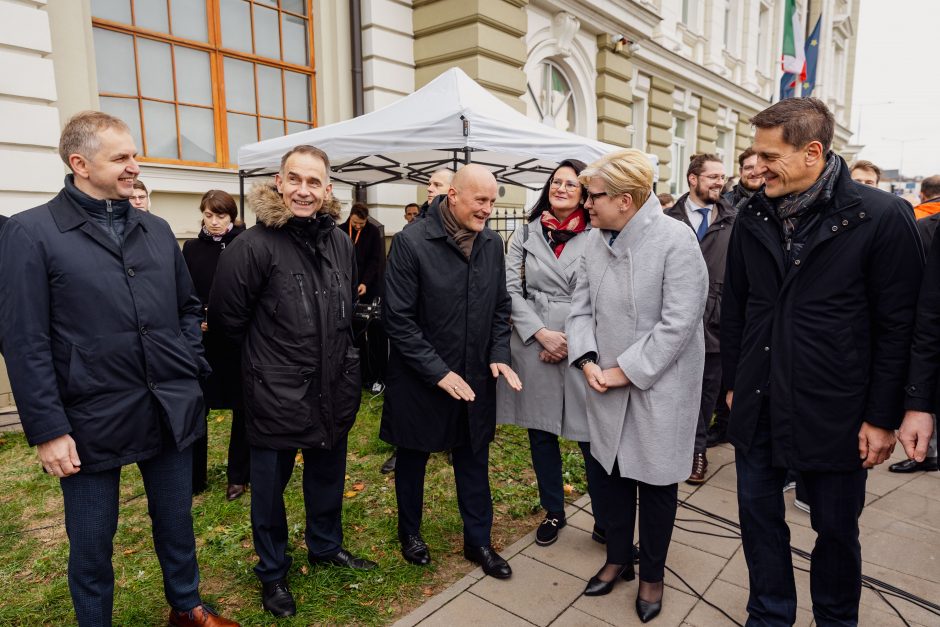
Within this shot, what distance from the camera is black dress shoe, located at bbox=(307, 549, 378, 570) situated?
2898 millimetres

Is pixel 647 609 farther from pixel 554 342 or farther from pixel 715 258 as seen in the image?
pixel 715 258

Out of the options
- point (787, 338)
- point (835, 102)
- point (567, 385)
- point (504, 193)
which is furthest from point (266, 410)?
point (835, 102)

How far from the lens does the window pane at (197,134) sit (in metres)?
6.61

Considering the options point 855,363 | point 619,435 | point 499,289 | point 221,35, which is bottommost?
point 619,435

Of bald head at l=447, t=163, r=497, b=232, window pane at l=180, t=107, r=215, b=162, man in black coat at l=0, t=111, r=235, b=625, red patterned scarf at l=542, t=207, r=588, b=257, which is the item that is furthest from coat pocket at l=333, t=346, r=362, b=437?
window pane at l=180, t=107, r=215, b=162

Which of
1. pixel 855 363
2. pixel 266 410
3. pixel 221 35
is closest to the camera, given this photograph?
pixel 855 363

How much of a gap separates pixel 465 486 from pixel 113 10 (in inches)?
240

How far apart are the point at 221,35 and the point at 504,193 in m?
4.30

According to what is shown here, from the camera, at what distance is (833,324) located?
2.08m

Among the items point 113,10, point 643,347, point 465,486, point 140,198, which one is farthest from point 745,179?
point 113,10

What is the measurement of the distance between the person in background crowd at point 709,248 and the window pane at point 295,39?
18.3ft

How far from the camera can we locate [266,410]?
249 centimetres

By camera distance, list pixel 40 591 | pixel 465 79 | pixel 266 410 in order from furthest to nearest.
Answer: pixel 465 79, pixel 40 591, pixel 266 410

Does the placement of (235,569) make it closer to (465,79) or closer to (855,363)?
(855,363)
